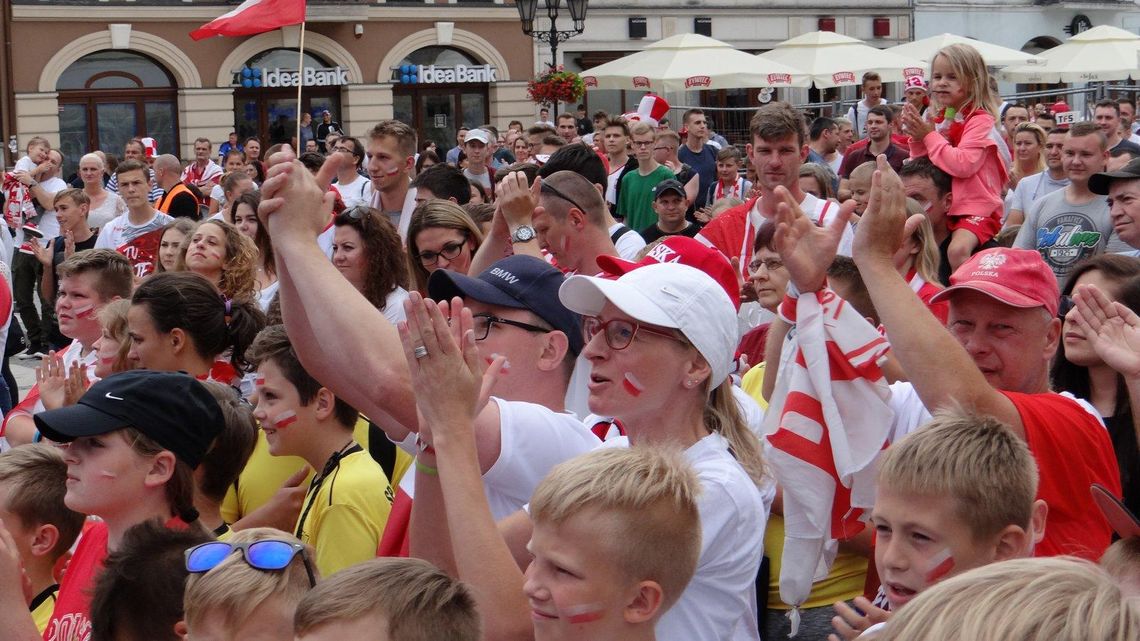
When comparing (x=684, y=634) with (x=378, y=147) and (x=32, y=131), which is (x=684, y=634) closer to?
(x=378, y=147)

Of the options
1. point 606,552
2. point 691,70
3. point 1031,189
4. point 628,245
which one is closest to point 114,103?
point 691,70

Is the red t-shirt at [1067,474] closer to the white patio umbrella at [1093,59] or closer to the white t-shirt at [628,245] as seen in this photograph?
the white t-shirt at [628,245]

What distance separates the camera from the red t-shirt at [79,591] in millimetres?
3395

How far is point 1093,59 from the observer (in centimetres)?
2605

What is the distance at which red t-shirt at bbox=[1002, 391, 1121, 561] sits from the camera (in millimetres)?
3082

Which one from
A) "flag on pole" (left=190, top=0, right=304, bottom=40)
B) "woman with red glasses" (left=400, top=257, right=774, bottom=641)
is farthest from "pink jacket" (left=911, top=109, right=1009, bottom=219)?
"woman with red glasses" (left=400, top=257, right=774, bottom=641)

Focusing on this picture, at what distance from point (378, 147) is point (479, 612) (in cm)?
594

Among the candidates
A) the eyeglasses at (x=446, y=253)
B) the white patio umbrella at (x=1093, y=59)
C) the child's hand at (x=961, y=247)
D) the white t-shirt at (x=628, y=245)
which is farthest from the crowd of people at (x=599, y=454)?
the white patio umbrella at (x=1093, y=59)

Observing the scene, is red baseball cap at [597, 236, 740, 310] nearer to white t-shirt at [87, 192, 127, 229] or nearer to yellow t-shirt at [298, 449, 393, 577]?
yellow t-shirt at [298, 449, 393, 577]

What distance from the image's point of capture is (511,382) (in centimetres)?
351

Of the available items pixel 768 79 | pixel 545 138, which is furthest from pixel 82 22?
pixel 545 138

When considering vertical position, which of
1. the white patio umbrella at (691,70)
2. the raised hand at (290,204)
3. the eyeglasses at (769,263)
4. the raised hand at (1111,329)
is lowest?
the raised hand at (1111,329)

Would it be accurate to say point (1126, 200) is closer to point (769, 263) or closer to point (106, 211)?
point (769, 263)

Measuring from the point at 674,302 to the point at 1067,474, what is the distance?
0.98 metres
